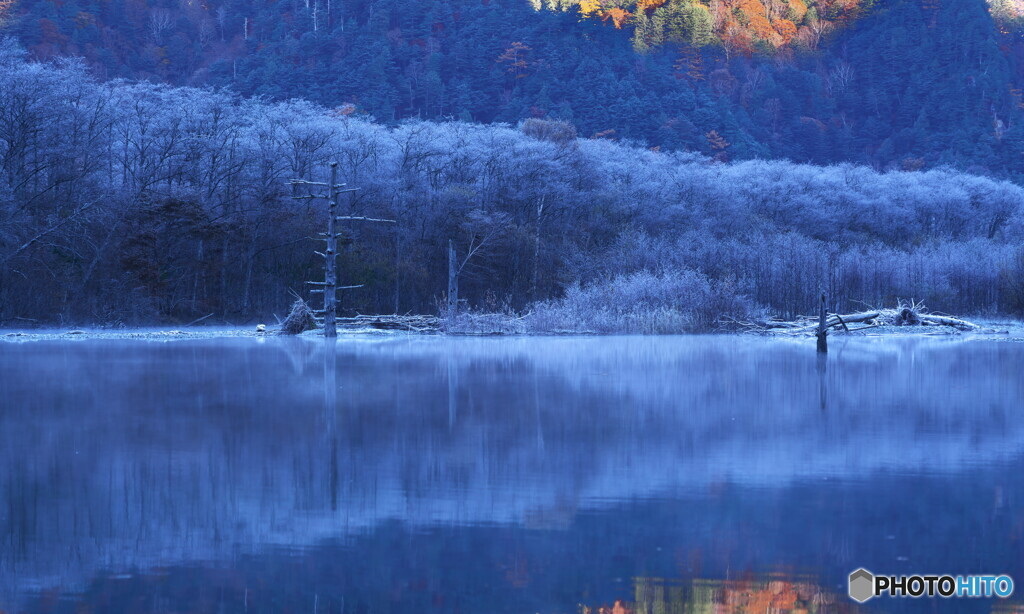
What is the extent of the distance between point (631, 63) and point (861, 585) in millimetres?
71980

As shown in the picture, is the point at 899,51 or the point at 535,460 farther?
the point at 899,51

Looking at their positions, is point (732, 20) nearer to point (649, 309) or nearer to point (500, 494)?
point (649, 309)

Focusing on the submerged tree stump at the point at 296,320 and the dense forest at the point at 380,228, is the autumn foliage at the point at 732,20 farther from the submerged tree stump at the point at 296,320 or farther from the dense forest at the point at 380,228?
the submerged tree stump at the point at 296,320

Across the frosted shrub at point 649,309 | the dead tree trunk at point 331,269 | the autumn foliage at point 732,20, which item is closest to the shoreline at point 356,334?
the frosted shrub at point 649,309

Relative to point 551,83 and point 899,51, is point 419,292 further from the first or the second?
point 899,51

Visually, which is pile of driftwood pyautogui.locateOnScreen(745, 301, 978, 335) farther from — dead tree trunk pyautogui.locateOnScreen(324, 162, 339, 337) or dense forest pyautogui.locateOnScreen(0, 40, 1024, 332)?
dead tree trunk pyautogui.locateOnScreen(324, 162, 339, 337)

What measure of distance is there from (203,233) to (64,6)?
36.2 meters

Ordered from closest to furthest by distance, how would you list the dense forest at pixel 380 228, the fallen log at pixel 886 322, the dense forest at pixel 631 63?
1. the fallen log at pixel 886 322
2. the dense forest at pixel 380 228
3. the dense forest at pixel 631 63

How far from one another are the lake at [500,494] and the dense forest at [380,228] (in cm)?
1798

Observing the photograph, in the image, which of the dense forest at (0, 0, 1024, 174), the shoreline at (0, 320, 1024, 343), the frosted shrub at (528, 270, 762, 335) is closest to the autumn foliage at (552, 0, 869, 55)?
the dense forest at (0, 0, 1024, 174)

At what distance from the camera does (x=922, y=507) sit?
712cm

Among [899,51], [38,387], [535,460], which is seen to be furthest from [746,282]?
[899,51]

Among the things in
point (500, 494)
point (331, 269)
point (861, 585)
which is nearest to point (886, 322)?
point (331, 269)

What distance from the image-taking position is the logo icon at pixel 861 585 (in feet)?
17.5
